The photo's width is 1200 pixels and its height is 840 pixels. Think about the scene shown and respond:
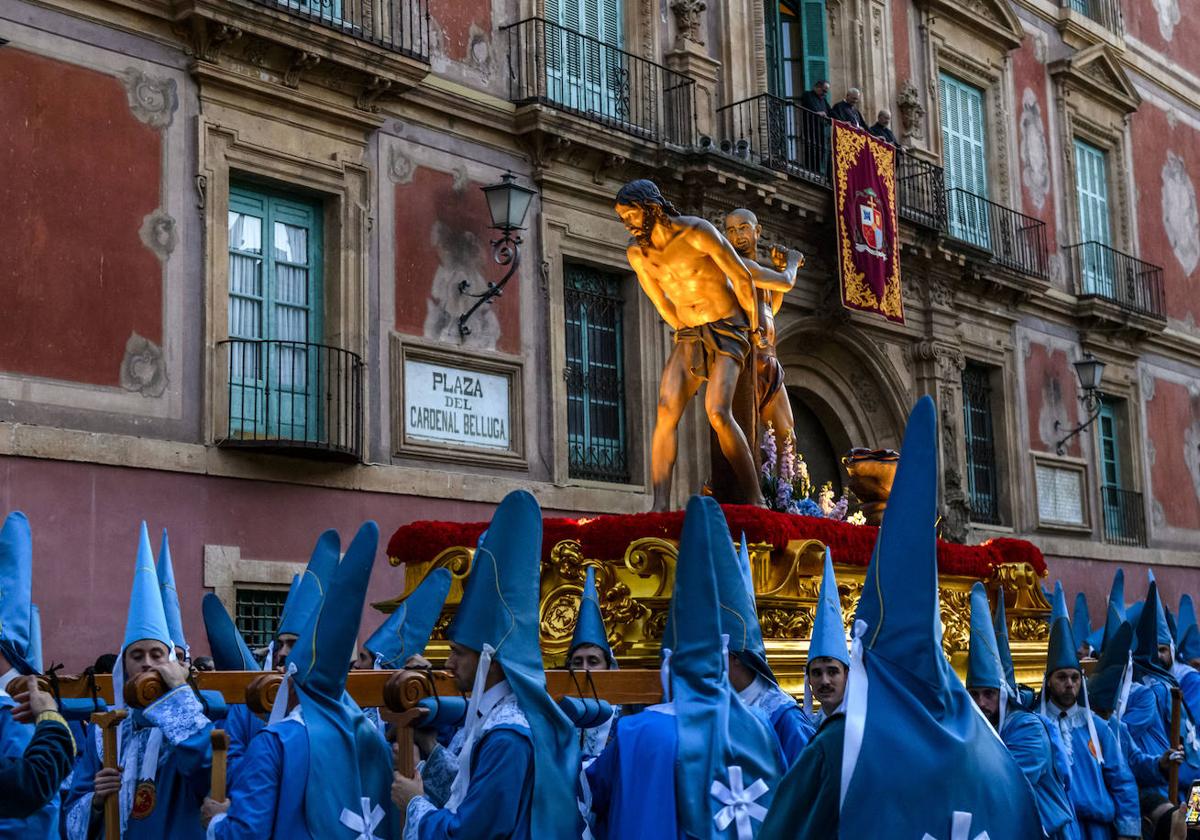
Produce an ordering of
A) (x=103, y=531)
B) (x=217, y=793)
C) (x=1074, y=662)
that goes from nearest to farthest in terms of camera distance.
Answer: (x=217, y=793), (x=1074, y=662), (x=103, y=531)

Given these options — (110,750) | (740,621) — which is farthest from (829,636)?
(110,750)

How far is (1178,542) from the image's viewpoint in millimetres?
26609

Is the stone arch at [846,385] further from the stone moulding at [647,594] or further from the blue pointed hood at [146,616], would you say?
the blue pointed hood at [146,616]

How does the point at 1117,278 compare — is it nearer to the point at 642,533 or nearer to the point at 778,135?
the point at 778,135

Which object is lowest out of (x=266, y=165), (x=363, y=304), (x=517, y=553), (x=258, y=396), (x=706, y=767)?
(x=706, y=767)

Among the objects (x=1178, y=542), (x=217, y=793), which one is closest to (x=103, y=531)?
(x=217, y=793)

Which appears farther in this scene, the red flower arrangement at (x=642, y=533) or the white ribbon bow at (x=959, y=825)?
the red flower arrangement at (x=642, y=533)

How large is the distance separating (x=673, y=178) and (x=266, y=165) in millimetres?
4993

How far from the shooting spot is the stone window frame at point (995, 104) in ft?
76.9

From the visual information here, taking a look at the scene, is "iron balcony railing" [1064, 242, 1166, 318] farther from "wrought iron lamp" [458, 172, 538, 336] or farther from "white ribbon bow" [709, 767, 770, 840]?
"white ribbon bow" [709, 767, 770, 840]

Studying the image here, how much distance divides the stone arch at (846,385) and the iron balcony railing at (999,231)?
102 inches

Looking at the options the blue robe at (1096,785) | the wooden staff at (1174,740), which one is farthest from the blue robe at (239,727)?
the wooden staff at (1174,740)

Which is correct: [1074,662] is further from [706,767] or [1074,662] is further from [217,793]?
[217,793]

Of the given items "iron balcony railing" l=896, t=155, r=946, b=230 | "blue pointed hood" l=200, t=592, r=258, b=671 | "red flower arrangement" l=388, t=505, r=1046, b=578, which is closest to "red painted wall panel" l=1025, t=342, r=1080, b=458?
"iron balcony railing" l=896, t=155, r=946, b=230
